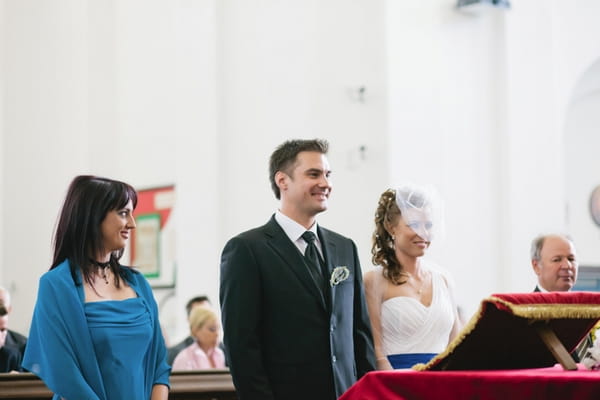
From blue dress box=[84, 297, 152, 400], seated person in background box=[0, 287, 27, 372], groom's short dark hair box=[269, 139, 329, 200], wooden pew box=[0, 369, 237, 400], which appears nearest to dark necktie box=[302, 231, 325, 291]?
groom's short dark hair box=[269, 139, 329, 200]

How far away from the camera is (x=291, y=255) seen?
3.88m

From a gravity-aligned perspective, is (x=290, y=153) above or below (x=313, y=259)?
above

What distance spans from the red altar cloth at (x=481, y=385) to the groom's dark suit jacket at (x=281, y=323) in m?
1.16

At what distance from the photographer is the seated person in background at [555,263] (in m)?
4.95

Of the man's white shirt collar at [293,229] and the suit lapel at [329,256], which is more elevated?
the man's white shirt collar at [293,229]

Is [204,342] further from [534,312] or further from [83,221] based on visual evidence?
[534,312]

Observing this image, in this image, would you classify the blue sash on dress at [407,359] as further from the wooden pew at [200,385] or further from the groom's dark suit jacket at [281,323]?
the wooden pew at [200,385]

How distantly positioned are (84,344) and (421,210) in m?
1.58

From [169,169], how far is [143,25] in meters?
1.79

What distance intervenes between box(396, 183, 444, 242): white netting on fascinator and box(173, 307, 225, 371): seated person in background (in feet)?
13.2

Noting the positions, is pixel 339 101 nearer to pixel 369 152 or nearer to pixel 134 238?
pixel 369 152

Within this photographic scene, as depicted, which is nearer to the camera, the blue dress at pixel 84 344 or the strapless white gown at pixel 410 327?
the blue dress at pixel 84 344

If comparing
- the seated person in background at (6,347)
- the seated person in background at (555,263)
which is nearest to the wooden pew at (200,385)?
the seated person in background at (6,347)

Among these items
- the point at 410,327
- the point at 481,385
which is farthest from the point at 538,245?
the point at 481,385
